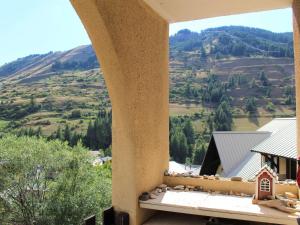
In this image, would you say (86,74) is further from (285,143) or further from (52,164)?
(285,143)

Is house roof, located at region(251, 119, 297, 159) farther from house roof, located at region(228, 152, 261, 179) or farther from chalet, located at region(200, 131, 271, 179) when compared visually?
chalet, located at region(200, 131, 271, 179)

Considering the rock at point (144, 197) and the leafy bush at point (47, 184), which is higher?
the rock at point (144, 197)

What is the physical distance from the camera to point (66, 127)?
3638 cm

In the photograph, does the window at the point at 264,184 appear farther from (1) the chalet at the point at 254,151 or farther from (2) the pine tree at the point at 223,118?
(2) the pine tree at the point at 223,118

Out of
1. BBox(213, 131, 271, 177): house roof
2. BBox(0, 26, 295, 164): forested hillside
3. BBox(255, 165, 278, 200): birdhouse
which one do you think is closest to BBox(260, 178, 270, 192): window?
BBox(255, 165, 278, 200): birdhouse

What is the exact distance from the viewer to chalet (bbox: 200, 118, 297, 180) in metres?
6.68

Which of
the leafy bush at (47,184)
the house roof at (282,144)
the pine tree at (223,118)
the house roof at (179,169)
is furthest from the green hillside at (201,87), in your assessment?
the house roof at (282,144)

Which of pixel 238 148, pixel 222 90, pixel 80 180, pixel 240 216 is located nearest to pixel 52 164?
pixel 80 180

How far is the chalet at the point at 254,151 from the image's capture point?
6678 millimetres

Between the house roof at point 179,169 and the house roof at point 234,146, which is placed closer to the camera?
the house roof at point 179,169

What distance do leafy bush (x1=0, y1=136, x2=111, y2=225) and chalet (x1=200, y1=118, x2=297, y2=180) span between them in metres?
3.88

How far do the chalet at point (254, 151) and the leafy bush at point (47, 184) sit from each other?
388 centimetres

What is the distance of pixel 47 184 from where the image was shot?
11.8 m

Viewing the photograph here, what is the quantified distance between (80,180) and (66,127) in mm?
25827
